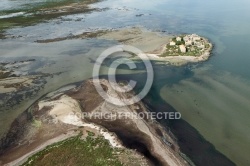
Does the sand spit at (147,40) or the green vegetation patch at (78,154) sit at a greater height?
the green vegetation patch at (78,154)

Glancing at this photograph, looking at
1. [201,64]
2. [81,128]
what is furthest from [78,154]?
[201,64]

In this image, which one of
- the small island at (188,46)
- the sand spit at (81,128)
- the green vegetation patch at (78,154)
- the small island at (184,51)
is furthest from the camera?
the small island at (188,46)

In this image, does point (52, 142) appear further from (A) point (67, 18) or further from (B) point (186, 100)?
(A) point (67, 18)

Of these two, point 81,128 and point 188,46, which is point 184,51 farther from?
point 81,128

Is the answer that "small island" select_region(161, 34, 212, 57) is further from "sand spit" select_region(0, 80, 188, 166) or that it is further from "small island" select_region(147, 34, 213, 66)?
"sand spit" select_region(0, 80, 188, 166)

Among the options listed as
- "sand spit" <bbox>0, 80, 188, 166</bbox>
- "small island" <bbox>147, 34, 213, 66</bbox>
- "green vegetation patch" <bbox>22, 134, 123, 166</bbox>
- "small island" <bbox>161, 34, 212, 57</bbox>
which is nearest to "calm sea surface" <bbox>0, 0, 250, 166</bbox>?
"small island" <bbox>147, 34, 213, 66</bbox>

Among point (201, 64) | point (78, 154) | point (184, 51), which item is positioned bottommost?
point (201, 64)

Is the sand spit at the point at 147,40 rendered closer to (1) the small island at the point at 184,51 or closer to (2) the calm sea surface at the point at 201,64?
(1) the small island at the point at 184,51

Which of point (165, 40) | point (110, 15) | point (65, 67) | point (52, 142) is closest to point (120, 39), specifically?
point (165, 40)

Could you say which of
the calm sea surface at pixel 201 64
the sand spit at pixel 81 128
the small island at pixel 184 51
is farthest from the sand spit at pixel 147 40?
the sand spit at pixel 81 128
